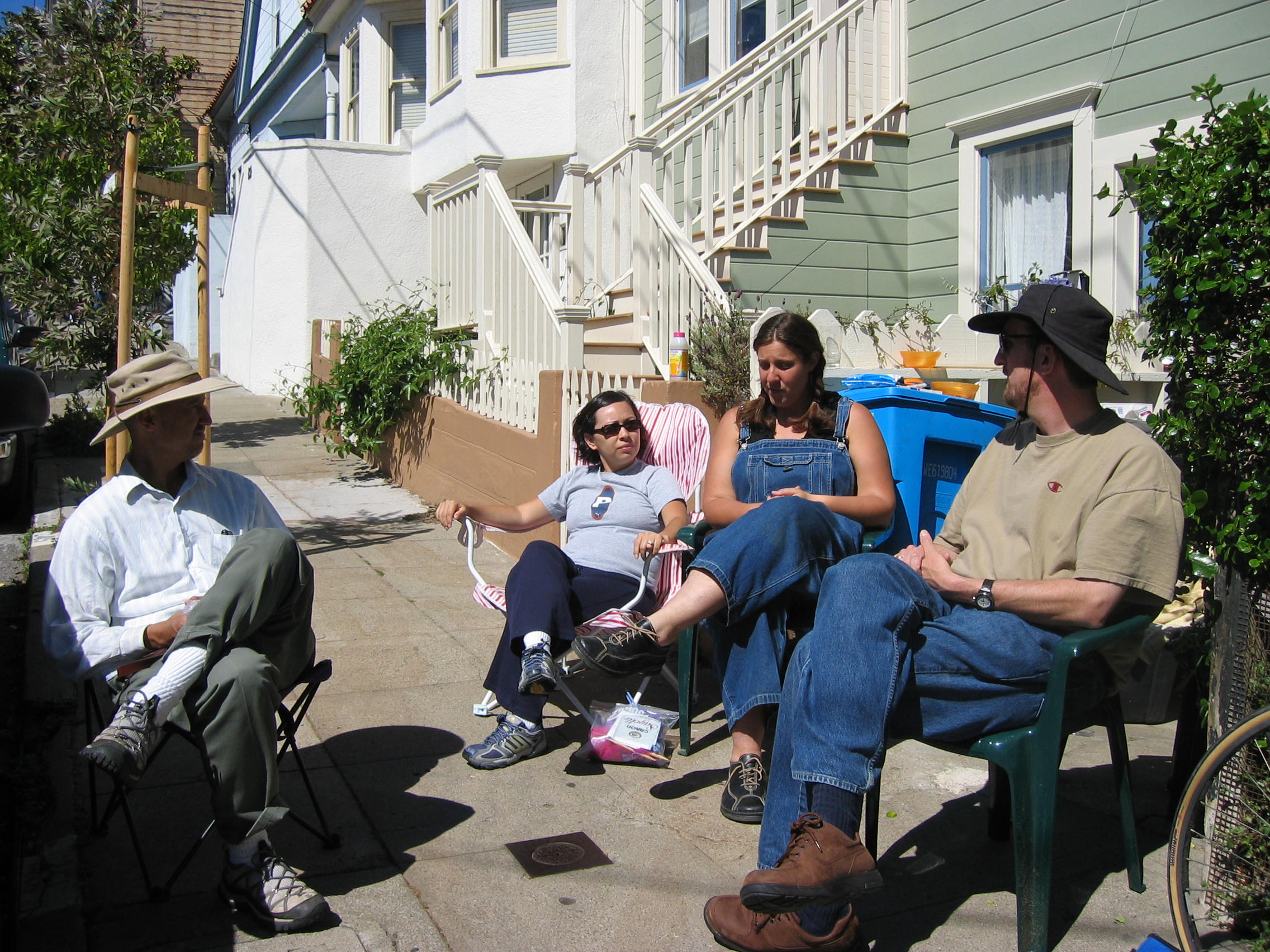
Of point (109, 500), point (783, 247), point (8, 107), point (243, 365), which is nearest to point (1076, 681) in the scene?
point (109, 500)

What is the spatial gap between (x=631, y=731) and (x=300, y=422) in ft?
31.8

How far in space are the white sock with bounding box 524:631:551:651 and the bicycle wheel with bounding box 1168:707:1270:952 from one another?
2.07m

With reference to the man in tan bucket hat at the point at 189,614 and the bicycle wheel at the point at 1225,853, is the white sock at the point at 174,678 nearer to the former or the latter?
the man in tan bucket hat at the point at 189,614

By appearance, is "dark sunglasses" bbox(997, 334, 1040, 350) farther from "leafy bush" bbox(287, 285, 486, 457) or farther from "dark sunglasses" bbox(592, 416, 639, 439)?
"leafy bush" bbox(287, 285, 486, 457)

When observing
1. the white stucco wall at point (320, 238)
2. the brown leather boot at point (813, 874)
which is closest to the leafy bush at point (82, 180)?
the white stucco wall at point (320, 238)

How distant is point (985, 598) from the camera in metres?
2.92

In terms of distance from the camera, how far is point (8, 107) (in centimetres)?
962

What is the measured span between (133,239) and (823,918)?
4.60 m

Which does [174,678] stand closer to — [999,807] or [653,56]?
[999,807]

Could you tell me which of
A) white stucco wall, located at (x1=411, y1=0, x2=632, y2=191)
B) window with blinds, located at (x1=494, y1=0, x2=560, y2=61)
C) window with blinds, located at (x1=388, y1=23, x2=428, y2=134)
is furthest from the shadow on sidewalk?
window with blinds, located at (x1=388, y1=23, x2=428, y2=134)

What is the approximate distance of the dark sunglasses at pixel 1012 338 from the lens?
10.1 ft

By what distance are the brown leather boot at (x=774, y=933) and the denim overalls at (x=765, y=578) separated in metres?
0.81

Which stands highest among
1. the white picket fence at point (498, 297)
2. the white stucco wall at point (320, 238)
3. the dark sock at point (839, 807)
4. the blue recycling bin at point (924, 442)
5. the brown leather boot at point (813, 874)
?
the white stucco wall at point (320, 238)

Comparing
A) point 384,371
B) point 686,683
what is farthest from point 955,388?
point 384,371
